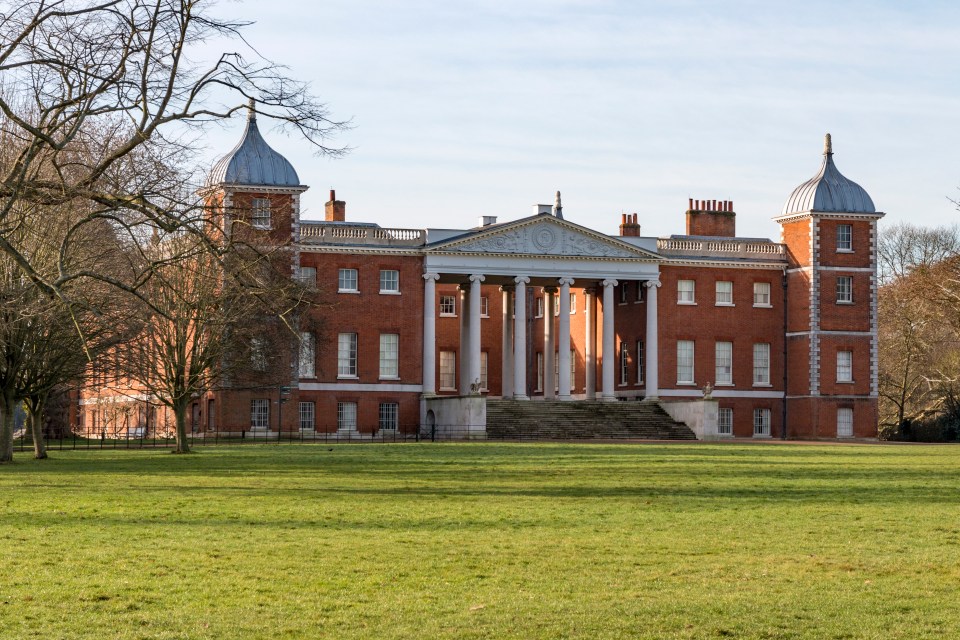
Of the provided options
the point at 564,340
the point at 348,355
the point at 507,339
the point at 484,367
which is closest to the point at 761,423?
the point at 564,340

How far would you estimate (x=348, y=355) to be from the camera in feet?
247

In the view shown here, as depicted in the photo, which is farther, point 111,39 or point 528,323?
point 528,323

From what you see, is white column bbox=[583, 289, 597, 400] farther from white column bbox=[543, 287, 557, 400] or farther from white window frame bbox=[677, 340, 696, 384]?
white window frame bbox=[677, 340, 696, 384]

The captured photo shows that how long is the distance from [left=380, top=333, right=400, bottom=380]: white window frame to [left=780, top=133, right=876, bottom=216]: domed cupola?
21890 millimetres

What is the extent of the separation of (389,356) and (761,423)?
2050cm

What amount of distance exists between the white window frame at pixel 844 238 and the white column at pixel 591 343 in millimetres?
13308

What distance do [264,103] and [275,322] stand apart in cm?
3571

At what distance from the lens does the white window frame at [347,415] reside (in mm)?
74750

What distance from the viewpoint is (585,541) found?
18.9 meters

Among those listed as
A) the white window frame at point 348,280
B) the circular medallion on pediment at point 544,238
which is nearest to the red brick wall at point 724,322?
the circular medallion on pediment at point 544,238

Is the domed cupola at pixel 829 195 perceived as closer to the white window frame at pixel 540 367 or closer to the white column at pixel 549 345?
the white column at pixel 549 345

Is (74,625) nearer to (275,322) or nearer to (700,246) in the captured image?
(275,322)

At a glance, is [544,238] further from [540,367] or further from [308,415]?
[308,415]

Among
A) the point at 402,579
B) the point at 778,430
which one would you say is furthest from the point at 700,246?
the point at 402,579
